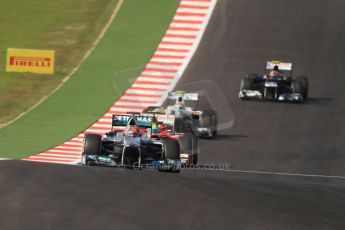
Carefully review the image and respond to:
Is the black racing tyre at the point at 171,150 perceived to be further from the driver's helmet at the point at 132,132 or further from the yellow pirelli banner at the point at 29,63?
the yellow pirelli banner at the point at 29,63

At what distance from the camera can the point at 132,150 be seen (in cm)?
2109

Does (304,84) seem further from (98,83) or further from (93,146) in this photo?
(93,146)

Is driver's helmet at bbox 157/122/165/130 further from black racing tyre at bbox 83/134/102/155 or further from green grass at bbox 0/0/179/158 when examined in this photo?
green grass at bbox 0/0/179/158

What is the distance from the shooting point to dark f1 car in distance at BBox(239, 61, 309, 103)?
33.8 m

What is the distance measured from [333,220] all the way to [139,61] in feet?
78.2

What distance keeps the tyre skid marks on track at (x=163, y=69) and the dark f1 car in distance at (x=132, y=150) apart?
430 centimetres

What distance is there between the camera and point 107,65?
37.2m

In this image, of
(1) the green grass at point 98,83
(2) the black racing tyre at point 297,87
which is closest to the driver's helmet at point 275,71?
(2) the black racing tyre at point 297,87

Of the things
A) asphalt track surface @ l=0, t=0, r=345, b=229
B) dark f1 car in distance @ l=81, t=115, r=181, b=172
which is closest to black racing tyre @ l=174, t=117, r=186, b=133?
asphalt track surface @ l=0, t=0, r=345, b=229

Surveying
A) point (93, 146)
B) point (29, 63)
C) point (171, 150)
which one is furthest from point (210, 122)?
point (29, 63)

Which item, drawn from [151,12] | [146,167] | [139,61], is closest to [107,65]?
[139,61]

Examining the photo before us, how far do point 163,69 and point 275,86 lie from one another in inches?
186

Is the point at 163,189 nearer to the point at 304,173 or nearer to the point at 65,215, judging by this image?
the point at 65,215

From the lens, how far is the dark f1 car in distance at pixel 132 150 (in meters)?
20.8
